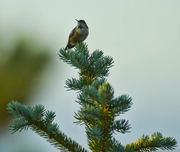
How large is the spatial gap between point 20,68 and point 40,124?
6.53 metres

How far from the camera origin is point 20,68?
9031mm

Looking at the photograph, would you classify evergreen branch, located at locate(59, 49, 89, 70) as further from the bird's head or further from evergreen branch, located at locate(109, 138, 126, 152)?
the bird's head

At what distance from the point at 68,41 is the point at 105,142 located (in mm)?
4704

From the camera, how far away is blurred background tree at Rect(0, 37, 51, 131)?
Answer: 8211mm

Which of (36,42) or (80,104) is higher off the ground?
(36,42)

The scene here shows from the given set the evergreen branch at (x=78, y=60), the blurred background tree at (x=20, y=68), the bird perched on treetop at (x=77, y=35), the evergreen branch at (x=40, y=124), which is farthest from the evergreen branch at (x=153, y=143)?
the blurred background tree at (x=20, y=68)

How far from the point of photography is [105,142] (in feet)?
8.29

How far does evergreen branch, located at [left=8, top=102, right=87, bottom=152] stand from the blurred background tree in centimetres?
525

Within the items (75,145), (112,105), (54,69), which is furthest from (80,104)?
(54,69)

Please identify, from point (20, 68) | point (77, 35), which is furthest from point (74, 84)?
point (20, 68)

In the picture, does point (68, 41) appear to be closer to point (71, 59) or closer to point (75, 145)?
point (71, 59)

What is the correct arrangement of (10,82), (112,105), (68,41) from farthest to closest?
1. (10,82)
2. (68,41)
3. (112,105)

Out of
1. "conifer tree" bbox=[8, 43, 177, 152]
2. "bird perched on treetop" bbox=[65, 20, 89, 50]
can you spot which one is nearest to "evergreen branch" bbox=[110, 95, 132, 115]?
"conifer tree" bbox=[8, 43, 177, 152]

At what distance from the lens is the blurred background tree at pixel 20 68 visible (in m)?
8.21
